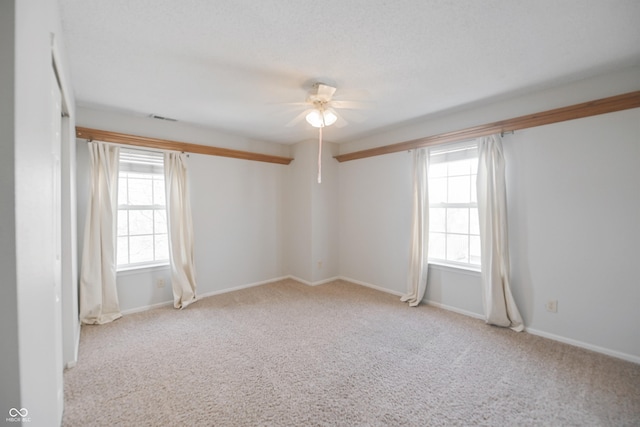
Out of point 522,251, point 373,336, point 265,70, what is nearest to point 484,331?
point 522,251

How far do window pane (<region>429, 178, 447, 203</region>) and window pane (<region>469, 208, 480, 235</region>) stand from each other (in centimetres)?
37

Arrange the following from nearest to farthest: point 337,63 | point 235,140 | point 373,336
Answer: point 337,63
point 373,336
point 235,140

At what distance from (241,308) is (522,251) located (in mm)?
3343

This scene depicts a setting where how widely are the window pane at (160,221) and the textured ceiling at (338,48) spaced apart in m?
1.38

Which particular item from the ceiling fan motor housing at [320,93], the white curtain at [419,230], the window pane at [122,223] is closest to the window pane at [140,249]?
the window pane at [122,223]

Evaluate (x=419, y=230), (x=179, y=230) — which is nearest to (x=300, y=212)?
(x=179, y=230)

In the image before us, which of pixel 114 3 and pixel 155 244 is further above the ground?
pixel 114 3

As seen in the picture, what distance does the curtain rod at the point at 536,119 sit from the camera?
2231 mm

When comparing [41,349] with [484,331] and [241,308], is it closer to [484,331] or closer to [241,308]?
[241,308]

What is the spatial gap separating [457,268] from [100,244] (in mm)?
4260

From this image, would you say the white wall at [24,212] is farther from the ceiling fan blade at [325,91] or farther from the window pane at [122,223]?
the window pane at [122,223]

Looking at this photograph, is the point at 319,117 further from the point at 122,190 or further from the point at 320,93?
the point at 122,190

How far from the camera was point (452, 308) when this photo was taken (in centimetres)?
338

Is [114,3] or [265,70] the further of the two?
[265,70]
